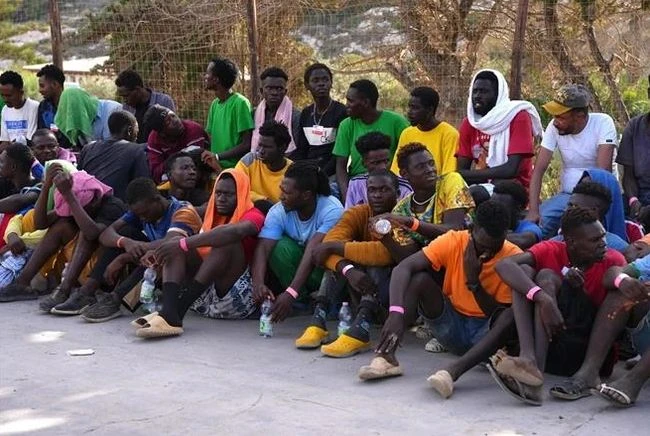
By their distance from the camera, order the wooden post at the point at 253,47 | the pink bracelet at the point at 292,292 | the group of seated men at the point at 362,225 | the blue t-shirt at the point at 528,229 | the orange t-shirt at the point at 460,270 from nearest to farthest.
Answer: the group of seated men at the point at 362,225
the orange t-shirt at the point at 460,270
the blue t-shirt at the point at 528,229
the pink bracelet at the point at 292,292
the wooden post at the point at 253,47

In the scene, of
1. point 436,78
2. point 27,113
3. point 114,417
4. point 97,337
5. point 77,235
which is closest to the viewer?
point 114,417

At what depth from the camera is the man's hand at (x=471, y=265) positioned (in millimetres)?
5477

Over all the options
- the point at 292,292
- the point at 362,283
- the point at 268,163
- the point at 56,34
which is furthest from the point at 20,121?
the point at 362,283

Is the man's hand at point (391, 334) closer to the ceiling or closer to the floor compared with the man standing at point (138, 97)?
closer to the floor

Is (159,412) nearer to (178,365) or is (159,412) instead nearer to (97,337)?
(178,365)

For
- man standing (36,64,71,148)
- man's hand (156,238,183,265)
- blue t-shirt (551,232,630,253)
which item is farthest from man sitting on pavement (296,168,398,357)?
man standing (36,64,71,148)

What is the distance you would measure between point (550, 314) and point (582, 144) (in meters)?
2.11

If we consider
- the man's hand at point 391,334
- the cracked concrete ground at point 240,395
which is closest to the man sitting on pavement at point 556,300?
the cracked concrete ground at point 240,395

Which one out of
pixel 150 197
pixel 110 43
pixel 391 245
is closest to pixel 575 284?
pixel 391 245

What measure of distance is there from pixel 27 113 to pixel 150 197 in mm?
3141

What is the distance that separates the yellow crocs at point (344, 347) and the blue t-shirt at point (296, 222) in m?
0.93

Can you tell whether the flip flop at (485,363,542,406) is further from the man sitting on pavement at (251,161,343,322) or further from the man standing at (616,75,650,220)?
the man standing at (616,75,650,220)

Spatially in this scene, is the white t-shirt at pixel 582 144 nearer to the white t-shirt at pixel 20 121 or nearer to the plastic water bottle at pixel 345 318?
the plastic water bottle at pixel 345 318

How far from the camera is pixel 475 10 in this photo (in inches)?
345
